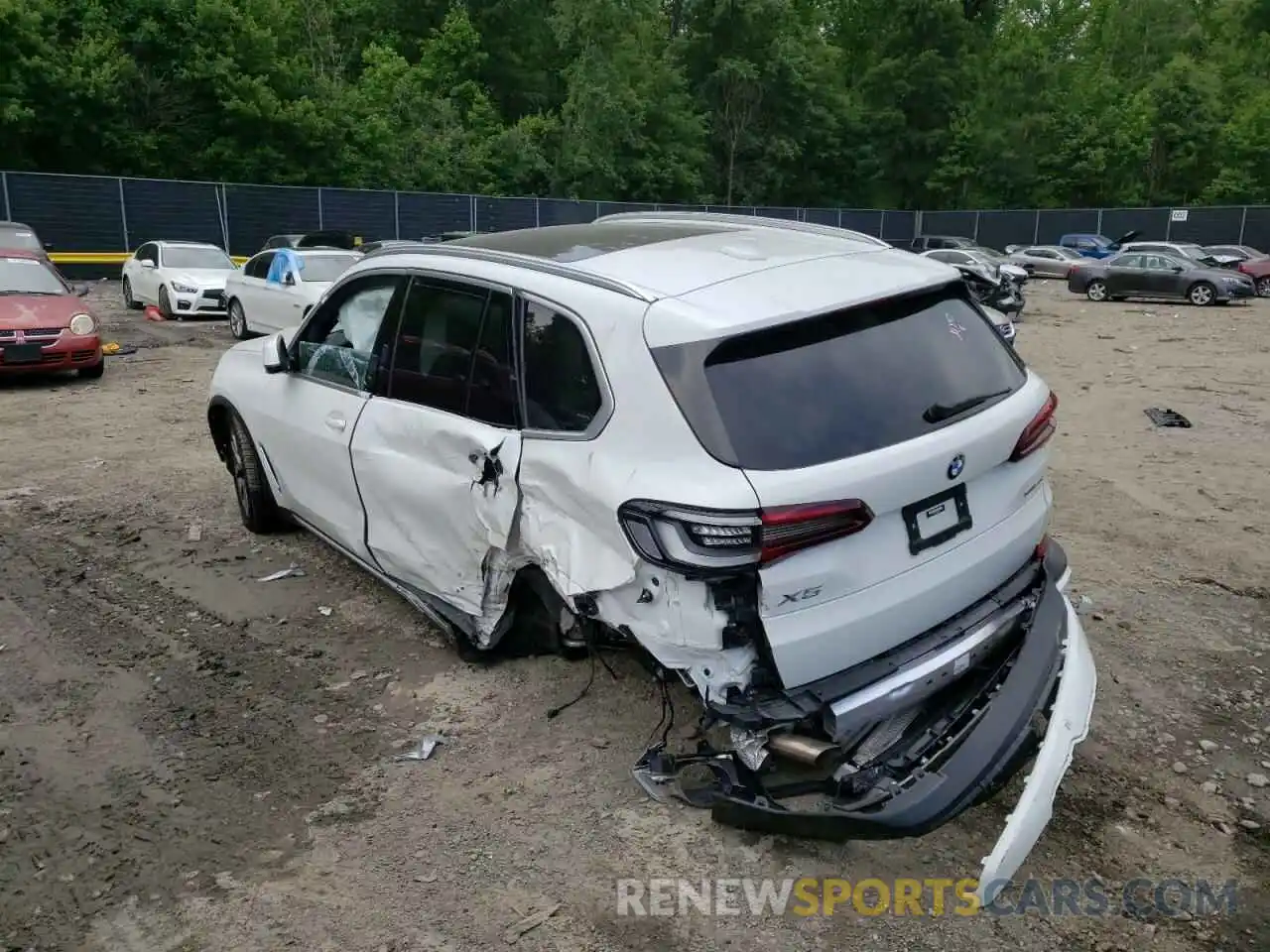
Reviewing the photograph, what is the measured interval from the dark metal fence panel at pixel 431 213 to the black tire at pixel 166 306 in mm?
15662

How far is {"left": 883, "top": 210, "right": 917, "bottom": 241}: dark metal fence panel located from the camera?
166 feet

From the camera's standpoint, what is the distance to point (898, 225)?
169ft

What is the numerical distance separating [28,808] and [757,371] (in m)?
2.90

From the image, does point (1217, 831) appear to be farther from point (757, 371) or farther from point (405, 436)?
point (405, 436)

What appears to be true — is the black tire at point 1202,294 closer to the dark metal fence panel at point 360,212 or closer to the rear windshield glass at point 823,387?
the dark metal fence panel at point 360,212

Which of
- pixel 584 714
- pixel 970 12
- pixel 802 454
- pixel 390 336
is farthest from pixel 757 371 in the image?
pixel 970 12

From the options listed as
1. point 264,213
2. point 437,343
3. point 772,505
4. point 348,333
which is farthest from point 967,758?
point 264,213

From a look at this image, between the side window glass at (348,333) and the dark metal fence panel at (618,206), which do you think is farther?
the dark metal fence panel at (618,206)

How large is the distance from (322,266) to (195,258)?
521 centimetres

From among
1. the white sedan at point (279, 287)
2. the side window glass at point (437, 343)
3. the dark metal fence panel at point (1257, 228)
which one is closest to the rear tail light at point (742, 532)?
the side window glass at point (437, 343)

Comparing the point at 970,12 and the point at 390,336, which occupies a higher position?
the point at 970,12

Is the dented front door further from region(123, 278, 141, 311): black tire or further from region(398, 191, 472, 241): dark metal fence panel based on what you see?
region(398, 191, 472, 241): dark metal fence panel

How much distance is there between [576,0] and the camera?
45250 mm

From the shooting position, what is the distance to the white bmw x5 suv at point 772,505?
2850 mm
